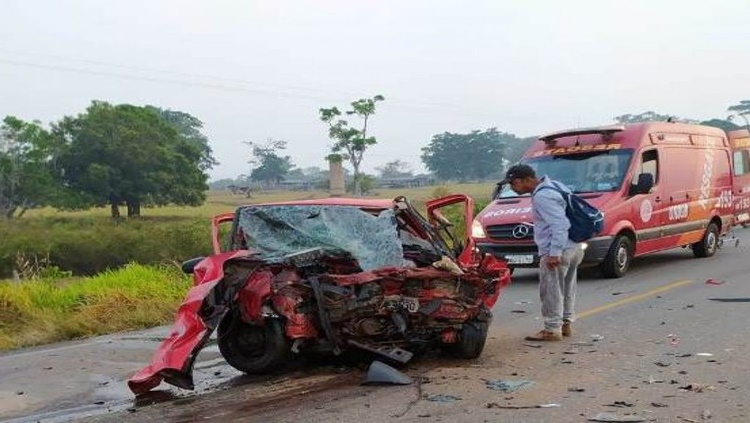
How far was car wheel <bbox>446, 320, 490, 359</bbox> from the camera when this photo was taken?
6754mm

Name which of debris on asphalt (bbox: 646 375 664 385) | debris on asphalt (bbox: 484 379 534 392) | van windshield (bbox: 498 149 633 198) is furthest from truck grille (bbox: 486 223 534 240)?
debris on asphalt (bbox: 484 379 534 392)

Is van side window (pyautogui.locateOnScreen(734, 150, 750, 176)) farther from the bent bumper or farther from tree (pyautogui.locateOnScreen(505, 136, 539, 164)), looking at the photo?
tree (pyautogui.locateOnScreen(505, 136, 539, 164))

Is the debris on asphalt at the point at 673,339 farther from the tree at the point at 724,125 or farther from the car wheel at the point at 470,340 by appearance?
the tree at the point at 724,125

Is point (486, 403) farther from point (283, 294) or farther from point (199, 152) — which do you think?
point (199, 152)

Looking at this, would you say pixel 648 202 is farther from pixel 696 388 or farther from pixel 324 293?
pixel 324 293

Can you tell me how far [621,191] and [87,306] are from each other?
8.08 metres

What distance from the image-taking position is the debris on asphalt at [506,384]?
19.0ft

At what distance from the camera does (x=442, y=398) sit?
18.2ft

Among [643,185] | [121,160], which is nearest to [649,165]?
[643,185]

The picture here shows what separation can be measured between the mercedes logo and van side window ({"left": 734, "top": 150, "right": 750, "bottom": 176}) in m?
10.8

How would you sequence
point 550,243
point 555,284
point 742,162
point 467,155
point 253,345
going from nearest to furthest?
point 253,345
point 550,243
point 555,284
point 742,162
point 467,155

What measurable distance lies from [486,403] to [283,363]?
1.95 m

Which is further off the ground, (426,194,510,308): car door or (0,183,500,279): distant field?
(426,194,510,308): car door

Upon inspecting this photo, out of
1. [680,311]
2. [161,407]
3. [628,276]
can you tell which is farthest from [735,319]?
[161,407]
